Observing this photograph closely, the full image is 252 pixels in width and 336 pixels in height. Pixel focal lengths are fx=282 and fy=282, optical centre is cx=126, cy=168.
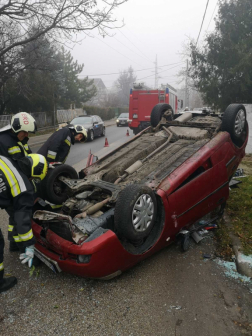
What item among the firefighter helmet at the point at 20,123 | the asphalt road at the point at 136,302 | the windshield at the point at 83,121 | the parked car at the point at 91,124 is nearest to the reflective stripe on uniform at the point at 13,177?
the firefighter helmet at the point at 20,123

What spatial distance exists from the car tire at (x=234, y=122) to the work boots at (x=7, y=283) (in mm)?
3524

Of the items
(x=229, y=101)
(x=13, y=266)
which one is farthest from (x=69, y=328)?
(x=229, y=101)

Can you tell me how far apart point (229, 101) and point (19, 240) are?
11.5 metres

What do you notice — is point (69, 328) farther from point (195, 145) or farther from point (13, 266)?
point (195, 145)

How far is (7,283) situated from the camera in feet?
9.53

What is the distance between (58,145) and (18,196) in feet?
6.01

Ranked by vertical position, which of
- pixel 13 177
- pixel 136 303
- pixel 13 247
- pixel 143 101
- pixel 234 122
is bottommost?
pixel 136 303

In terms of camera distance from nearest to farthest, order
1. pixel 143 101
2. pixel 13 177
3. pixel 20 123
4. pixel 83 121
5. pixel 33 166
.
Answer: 1. pixel 13 177
2. pixel 33 166
3. pixel 20 123
4. pixel 143 101
5. pixel 83 121

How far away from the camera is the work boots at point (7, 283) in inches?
113

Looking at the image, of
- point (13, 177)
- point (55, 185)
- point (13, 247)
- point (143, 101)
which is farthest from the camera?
point (143, 101)

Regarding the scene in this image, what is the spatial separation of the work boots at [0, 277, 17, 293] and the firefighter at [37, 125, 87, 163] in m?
2.08

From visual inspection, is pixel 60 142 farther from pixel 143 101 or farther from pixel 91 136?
pixel 143 101

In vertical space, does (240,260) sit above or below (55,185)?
below

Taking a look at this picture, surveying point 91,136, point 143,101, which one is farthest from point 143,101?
point 91,136
